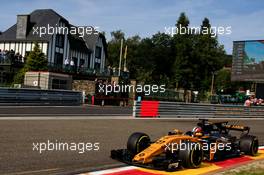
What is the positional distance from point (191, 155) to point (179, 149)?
0.24 metres

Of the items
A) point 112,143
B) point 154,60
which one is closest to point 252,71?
point 112,143

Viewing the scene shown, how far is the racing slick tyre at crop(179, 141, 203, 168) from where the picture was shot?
24.3 feet

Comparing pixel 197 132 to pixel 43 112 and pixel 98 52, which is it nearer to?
pixel 43 112

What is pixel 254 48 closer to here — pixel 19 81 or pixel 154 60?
pixel 19 81

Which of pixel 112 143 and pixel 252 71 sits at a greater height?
pixel 252 71

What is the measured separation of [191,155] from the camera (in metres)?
7.49

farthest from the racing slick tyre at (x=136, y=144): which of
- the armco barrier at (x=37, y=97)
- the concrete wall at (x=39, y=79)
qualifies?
the concrete wall at (x=39, y=79)

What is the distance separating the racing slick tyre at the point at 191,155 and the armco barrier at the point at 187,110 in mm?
12526

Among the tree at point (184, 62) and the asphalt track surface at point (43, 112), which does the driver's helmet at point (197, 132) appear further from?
the tree at point (184, 62)

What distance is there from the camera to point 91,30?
5897 cm

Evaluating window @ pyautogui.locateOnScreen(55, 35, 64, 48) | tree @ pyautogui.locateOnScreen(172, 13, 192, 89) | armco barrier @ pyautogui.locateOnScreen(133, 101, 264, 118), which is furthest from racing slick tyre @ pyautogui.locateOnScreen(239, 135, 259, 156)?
tree @ pyautogui.locateOnScreen(172, 13, 192, 89)

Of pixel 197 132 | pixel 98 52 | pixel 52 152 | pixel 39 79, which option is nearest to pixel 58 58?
pixel 98 52

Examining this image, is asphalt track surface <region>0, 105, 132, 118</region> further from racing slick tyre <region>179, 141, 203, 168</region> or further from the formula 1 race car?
racing slick tyre <region>179, 141, 203, 168</region>

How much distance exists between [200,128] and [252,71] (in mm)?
35448
